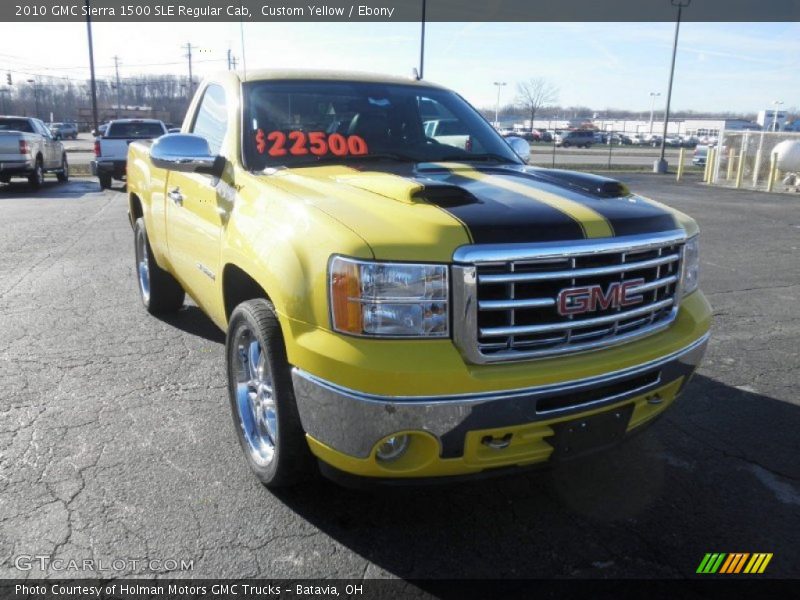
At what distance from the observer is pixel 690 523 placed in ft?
9.35

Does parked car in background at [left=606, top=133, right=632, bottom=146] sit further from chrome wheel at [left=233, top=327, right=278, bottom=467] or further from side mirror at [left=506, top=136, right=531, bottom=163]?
chrome wheel at [left=233, top=327, right=278, bottom=467]

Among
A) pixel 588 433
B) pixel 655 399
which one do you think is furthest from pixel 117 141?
pixel 588 433

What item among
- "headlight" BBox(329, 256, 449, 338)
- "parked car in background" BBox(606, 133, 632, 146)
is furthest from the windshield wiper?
"parked car in background" BBox(606, 133, 632, 146)

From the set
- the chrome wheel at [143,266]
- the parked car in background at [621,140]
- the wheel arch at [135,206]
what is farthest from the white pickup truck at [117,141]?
the parked car in background at [621,140]

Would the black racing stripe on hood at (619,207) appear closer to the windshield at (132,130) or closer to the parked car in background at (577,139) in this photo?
the windshield at (132,130)

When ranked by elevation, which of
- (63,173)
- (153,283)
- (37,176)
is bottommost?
(63,173)

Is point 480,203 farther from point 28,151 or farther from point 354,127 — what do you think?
point 28,151

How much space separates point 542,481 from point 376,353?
4.45 ft

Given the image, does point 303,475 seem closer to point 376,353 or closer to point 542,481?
point 376,353

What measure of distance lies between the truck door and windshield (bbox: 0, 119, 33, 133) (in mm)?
16185

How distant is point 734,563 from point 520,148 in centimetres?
285

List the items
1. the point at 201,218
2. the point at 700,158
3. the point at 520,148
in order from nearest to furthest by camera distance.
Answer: the point at 201,218 → the point at 520,148 → the point at 700,158

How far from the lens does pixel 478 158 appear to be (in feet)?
12.9

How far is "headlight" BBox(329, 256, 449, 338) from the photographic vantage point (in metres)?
2.32
